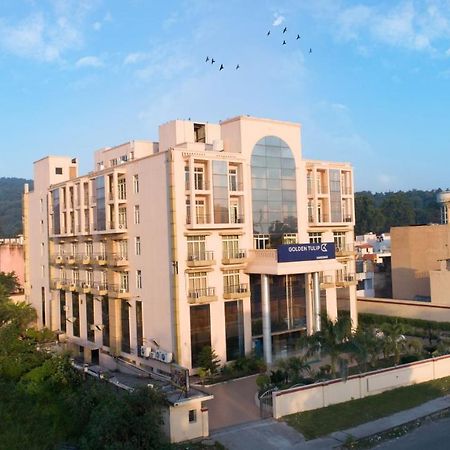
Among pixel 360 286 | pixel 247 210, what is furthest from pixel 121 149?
pixel 360 286

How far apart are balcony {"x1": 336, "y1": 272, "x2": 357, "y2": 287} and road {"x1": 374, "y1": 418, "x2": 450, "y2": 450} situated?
13433 mm

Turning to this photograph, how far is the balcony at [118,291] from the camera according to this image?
2898 centimetres

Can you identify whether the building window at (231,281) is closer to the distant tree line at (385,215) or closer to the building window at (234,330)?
the building window at (234,330)

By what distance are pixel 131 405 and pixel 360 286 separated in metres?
35.1

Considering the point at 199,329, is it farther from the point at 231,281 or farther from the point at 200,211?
the point at 200,211

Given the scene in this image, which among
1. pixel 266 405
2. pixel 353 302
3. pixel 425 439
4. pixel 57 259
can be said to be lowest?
pixel 425 439

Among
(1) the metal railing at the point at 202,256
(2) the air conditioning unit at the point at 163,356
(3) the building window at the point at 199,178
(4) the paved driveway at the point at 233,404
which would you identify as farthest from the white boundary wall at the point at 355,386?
(3) the building window at the point at 199,178

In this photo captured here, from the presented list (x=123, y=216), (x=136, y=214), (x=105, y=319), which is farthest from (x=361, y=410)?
(x=105, y=319)

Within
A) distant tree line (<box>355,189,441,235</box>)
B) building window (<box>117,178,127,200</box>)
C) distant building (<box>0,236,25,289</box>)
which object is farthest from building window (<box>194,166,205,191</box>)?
distant tree line (<box>355,189,441,235</box>)

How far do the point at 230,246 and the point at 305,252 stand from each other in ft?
12.6

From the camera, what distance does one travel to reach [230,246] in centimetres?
2798

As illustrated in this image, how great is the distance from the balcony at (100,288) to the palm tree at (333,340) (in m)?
13.1

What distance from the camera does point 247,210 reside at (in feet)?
93.2

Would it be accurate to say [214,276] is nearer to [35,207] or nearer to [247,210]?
[247,210]
